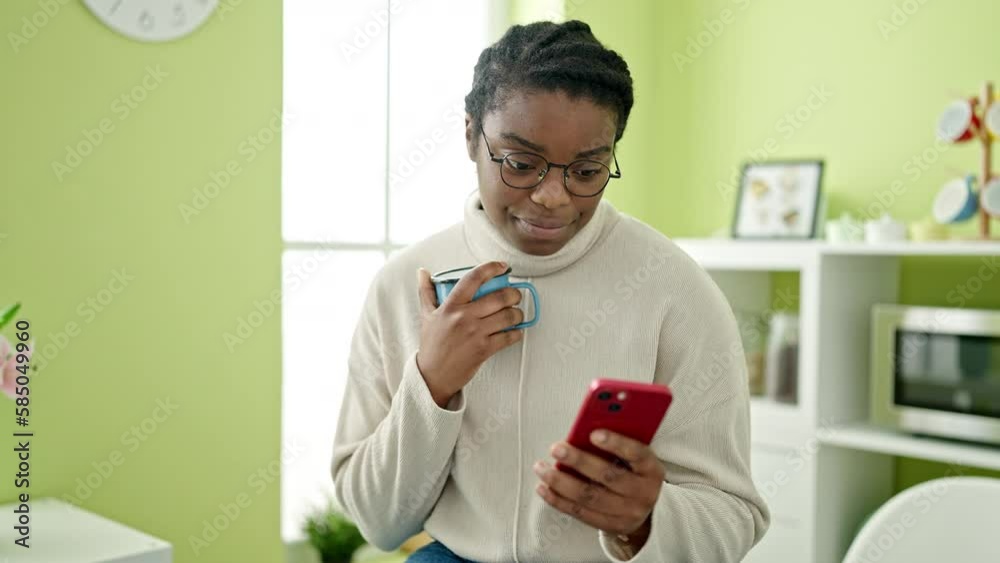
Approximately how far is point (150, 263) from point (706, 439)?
139 centimetres

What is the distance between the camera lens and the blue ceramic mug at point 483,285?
1.19 m

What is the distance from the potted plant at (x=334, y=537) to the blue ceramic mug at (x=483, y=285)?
144cm

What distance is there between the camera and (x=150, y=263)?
213 cm

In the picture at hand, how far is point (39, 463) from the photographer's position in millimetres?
1963

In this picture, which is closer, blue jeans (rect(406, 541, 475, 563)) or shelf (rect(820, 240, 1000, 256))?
blue jeans (rect(406, 541, 475, 563))

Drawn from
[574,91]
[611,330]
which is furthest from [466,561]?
[574,91]

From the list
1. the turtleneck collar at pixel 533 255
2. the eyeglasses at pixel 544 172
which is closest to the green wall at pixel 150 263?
the turtleneck collar at pixel 533 255

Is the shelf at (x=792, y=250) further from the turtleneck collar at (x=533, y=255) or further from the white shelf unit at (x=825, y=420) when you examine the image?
the turtleneck collar at (x=533, y=255)

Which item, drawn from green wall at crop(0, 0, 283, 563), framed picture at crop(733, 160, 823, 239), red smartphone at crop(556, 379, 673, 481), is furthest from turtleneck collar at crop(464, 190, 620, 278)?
framed picture at crop(733, 160, 823, 239)

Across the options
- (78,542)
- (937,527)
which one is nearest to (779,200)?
(937,527)

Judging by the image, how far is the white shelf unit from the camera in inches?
98.8

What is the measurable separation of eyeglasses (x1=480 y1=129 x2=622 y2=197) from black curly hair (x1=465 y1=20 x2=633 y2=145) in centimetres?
7

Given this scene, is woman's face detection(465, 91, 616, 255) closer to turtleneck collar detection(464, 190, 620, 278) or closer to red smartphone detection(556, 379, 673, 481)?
turtleneck collar detection(464, 190, 620, 278)

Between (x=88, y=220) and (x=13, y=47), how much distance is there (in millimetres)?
360
